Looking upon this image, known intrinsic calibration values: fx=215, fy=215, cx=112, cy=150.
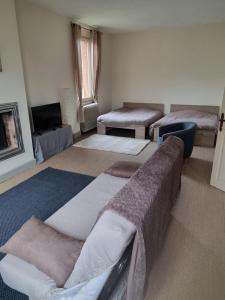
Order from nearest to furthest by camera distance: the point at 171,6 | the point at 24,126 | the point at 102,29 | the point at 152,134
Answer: the point at 24,126 → the point at 171,6 → the point at 152,134 → the point at 102,29

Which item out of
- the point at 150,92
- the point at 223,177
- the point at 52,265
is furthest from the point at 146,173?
the point at 150,92

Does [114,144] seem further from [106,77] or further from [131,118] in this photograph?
[106,77]

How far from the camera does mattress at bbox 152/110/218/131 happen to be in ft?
14.7

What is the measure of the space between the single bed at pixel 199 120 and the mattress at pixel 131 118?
0.87ft

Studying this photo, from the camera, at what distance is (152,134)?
495 cm

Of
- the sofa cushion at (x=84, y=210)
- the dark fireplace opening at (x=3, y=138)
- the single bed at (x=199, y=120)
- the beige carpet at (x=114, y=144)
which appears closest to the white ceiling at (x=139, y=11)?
the single bed at (x=199, y=120)

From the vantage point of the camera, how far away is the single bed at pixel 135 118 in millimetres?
5078

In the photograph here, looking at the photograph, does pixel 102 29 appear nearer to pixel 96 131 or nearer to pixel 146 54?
pixel 146 54

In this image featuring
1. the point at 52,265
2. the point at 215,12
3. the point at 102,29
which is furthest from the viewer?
the point at 102,29

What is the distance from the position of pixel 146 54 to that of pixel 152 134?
248 centimetres

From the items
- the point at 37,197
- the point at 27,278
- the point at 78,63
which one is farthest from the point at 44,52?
the point at 27,278

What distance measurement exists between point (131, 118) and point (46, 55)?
2300 millimetres

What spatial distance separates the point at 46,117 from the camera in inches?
158

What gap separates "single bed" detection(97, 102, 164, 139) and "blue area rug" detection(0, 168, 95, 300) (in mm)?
2221
